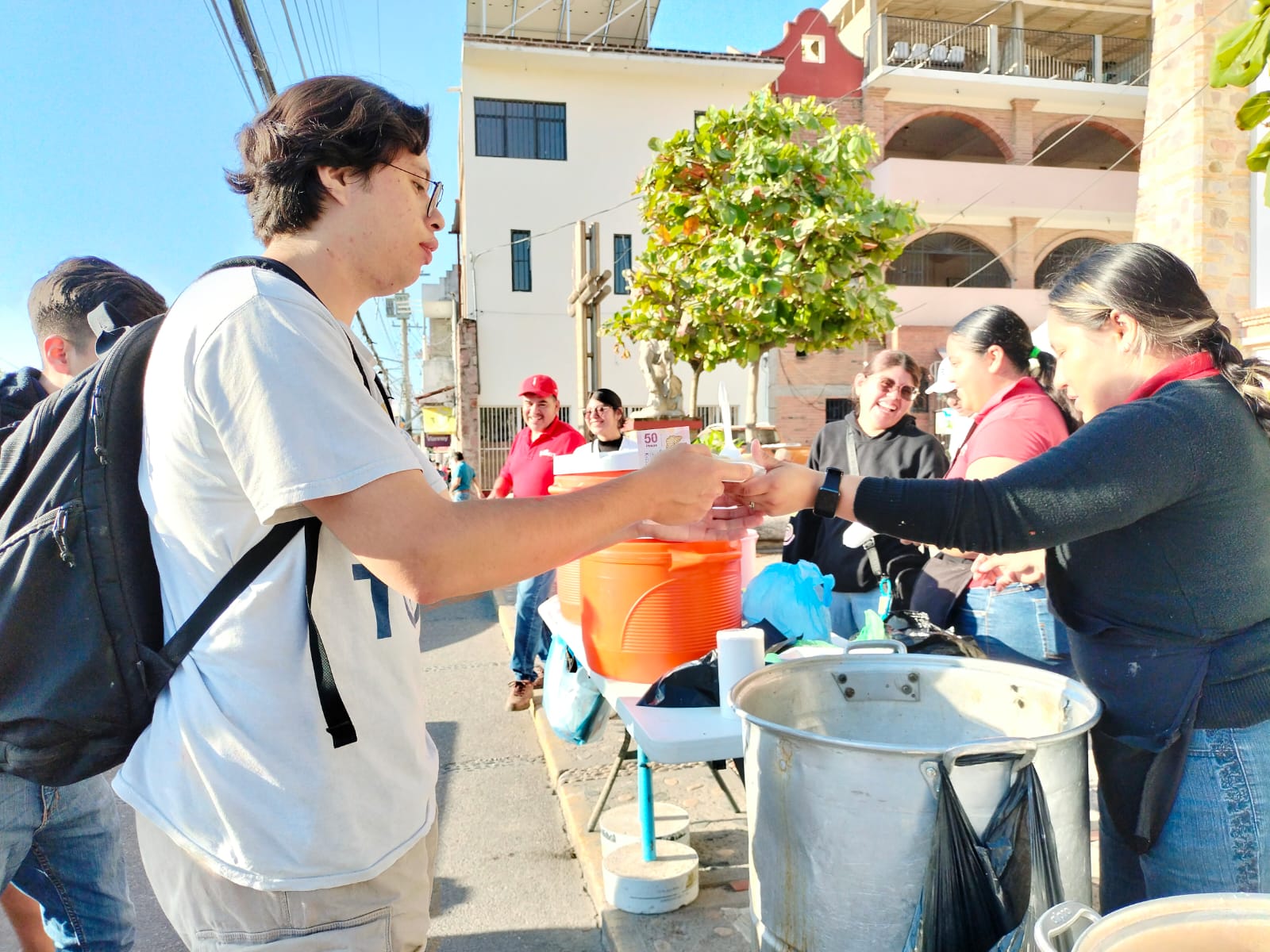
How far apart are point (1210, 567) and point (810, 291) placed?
6.82 meters

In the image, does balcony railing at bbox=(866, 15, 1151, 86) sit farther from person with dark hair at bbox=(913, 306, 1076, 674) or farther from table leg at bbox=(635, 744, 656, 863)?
table leg at bbox=(635, 744, 656, 863)

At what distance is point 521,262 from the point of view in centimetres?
1981

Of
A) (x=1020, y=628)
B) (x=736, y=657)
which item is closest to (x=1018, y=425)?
(x=1020, y=628)

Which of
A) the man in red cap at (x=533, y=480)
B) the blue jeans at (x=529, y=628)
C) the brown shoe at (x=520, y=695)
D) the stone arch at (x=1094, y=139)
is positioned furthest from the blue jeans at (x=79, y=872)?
the stone arch at (x=1094, y=139)

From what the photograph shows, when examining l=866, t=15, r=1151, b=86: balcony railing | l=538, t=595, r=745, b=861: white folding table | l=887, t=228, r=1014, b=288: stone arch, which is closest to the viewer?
l=538, t=595, r=745, b=861: white folding table

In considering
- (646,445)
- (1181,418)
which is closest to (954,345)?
(646,445)

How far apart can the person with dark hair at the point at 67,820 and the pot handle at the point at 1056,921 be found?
1.97 meters

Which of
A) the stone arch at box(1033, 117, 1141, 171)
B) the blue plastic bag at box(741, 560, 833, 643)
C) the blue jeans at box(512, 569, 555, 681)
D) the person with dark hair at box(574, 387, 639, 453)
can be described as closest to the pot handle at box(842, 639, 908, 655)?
the blue plastic bag at box(741, 560, 833, 643)

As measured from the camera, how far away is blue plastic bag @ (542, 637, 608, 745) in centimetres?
342

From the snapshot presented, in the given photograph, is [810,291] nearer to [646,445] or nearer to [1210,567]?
[646,445]

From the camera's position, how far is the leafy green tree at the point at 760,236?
790cm

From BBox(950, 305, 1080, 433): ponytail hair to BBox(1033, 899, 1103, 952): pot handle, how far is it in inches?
95.1

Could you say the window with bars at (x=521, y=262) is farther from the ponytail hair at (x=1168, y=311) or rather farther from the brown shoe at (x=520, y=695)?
the ponytail hair at (x=1168, y=311)

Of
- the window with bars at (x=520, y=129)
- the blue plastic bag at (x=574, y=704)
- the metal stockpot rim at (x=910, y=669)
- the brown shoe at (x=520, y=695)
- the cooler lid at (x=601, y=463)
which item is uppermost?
the window with bars at (x=520, y=129)
